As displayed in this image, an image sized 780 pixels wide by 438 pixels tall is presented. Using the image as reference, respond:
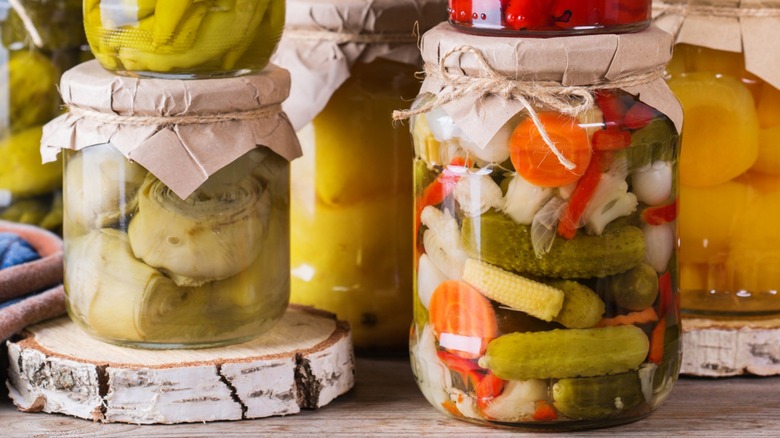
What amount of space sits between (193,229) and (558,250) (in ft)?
1.11

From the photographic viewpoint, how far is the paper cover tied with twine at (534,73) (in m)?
1.08

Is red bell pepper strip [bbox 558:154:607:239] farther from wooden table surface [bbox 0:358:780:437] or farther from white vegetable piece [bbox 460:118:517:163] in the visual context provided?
wooden table surface [bbox 0:358:780:437]

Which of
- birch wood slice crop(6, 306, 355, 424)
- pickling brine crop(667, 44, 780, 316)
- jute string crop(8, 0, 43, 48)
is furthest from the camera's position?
jute string crop(8, 0, 43, 48)

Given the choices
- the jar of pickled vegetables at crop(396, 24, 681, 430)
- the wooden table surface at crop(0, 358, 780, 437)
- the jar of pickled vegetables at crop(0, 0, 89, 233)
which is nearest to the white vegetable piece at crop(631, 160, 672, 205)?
the jar of pickled vegetables at crop(396, 24, 681, 430)

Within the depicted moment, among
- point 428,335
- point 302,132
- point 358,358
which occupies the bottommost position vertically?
point 358,358

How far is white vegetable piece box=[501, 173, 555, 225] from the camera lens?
110cm

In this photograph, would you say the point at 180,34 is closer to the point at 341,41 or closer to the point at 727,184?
the point at 341,41

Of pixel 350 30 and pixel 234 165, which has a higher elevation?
pixel 350 30

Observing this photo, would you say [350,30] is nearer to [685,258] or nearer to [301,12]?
[301,12]

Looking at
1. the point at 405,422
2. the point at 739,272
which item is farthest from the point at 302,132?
the point at 739,272

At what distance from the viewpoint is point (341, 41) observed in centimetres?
136

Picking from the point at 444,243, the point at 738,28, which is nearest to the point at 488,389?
the point at 444,243

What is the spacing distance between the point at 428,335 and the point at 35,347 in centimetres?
38

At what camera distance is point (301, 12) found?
53.9 inches
